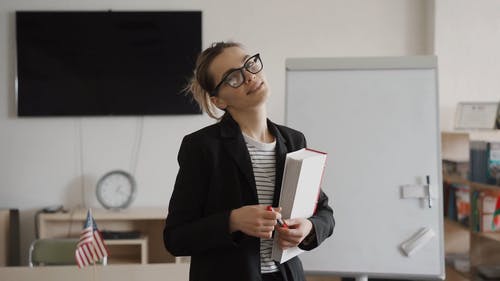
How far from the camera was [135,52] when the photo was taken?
3.65m

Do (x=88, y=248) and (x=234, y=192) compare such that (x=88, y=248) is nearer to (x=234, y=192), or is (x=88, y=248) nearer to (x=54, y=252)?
(x=54, y=252)

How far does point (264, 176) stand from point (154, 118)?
2.79 m

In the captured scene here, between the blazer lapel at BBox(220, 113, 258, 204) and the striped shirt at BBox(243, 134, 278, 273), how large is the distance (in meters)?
0.03

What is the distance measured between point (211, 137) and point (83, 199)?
293cm

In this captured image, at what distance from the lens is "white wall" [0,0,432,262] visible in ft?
12.0

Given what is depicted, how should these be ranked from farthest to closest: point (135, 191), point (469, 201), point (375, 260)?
point (135, 191), point (469, 201), point (375, 260)

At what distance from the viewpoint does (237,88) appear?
105 cm

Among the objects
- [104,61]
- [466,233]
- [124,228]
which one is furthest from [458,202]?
[104,61]

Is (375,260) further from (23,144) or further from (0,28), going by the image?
(0,28)

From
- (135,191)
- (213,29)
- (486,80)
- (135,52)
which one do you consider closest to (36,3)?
(135,52)

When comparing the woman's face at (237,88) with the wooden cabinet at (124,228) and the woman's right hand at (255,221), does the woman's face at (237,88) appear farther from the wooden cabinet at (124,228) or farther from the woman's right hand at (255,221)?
the wooden cabinet at (124,228)

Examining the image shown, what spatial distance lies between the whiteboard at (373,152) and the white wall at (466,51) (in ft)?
3.87

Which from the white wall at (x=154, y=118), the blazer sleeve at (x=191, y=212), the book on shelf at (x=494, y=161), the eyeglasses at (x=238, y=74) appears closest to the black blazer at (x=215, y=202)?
the blazer sleeve at (x=191, y=212)

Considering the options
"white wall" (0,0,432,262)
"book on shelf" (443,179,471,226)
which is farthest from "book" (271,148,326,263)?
"white wall" (0,0,432,262)
